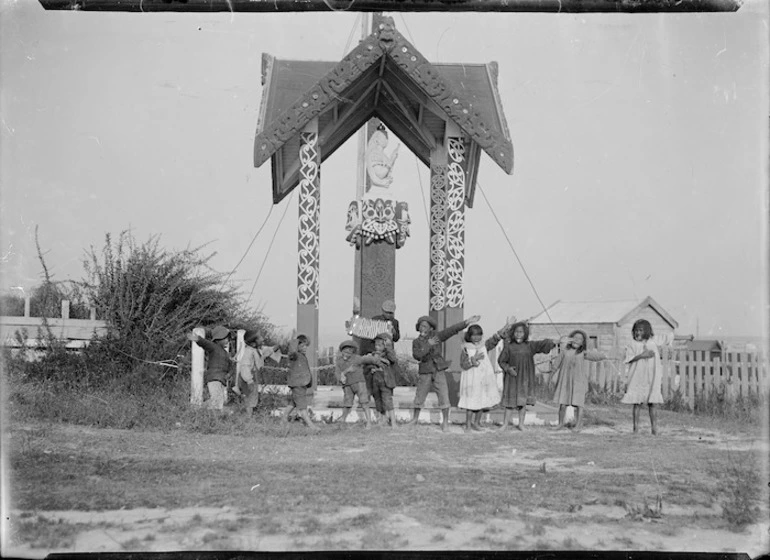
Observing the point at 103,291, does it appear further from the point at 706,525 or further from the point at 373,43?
the point at 706,525

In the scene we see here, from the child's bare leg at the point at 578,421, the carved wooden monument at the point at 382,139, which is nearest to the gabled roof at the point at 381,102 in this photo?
the carved wooden monument at the point at 382,139

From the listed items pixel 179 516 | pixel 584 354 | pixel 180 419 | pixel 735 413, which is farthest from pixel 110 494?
A: pixel 735 413

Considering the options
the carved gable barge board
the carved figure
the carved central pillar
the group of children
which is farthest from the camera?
the carved figure

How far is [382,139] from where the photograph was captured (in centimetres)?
1298

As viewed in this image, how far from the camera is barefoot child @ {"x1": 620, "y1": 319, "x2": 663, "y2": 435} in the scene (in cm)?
977

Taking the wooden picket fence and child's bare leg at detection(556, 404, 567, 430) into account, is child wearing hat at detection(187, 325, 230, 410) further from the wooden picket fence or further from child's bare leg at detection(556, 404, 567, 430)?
the wooden picket fence

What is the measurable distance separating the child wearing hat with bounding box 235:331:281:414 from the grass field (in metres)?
1.45

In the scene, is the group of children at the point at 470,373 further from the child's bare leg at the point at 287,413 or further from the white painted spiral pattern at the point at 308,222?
the white painted spiral pattern at the point at 308,222

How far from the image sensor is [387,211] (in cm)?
1254

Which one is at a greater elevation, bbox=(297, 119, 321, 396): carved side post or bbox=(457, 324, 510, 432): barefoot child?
bbox=(297, 119, 321, 396): carved side post

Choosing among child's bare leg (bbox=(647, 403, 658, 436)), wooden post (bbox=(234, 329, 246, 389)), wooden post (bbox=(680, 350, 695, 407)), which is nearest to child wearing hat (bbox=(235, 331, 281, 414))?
wooden post (bbox=(234, 329, 246, 389))

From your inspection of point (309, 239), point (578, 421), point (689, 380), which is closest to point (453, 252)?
point (309, 239)

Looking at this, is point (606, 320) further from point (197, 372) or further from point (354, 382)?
point (197, 372)

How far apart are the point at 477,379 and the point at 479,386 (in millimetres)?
100
